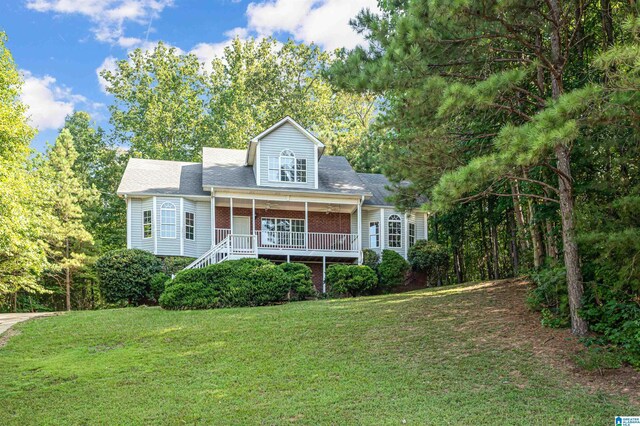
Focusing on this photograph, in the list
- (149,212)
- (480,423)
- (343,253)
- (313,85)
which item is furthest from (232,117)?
(480,423)

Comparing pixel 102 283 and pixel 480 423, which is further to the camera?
pixel 102 283

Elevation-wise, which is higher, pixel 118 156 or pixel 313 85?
pixel 313 85

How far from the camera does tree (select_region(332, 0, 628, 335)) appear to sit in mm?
7340

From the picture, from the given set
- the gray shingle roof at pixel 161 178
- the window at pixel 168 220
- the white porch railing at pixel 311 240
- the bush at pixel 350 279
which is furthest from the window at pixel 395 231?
the window at pixel 168 220

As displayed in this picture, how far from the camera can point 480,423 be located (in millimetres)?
6723

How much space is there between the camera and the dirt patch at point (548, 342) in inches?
302

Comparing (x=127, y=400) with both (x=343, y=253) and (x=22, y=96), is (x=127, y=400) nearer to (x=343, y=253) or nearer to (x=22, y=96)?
(x=343, y=253)

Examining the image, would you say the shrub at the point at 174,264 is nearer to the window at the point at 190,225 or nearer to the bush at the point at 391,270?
the window at the point at 190,225

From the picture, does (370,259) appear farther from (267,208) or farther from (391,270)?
(267,208)

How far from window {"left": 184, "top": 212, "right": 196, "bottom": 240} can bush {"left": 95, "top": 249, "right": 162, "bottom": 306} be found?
2.08 metres

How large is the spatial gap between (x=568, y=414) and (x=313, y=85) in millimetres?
A: 29763

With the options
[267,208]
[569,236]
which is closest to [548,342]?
[569,236]

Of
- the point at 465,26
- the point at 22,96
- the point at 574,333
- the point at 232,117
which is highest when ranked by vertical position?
the point at 232,117

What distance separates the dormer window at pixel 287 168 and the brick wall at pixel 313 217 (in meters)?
1.63
